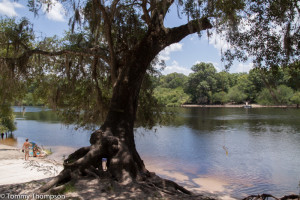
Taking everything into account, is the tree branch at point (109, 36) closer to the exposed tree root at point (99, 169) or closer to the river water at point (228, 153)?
the exposed tree root at point (99, 169)

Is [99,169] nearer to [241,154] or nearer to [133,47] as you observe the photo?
[133,47]

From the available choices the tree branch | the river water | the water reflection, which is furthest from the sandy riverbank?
the tree branch

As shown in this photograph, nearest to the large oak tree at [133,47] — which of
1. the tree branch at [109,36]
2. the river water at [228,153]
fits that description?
the tree branch at [109,36]

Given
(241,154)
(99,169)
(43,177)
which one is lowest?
(241,154)

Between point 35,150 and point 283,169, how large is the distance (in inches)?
600

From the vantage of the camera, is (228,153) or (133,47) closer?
(133,47)

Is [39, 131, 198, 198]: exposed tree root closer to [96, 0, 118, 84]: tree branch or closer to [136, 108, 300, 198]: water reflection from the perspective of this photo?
[96, 0, 118, 84]: tree branch

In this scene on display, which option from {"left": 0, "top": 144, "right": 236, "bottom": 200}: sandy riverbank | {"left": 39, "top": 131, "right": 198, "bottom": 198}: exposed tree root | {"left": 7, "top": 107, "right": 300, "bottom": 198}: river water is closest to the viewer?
{"left": 39, "top": 131, "right": 198, "bottom": 198}: exposed tree root

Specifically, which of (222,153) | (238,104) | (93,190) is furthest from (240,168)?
(238,104)

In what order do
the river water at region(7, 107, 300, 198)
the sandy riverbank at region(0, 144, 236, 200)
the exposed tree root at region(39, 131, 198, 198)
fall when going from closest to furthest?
1. the exposed tree root at region(39, 131, 198, 198)
2. the sandy riverbank at region(0, 144, 236, 200)
3. the river water at region(7, 107, 300, 198)

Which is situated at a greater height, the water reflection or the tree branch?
the tree branch

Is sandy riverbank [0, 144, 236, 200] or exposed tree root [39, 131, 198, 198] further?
sandy riverbank [0, 144, 236, 200]

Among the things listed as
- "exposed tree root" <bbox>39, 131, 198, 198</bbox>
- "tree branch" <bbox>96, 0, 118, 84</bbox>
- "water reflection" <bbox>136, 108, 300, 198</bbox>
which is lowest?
"water reflection" <bbox>136, 108, 300, 198</bbox>

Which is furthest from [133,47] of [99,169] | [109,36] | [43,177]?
[43,177]
